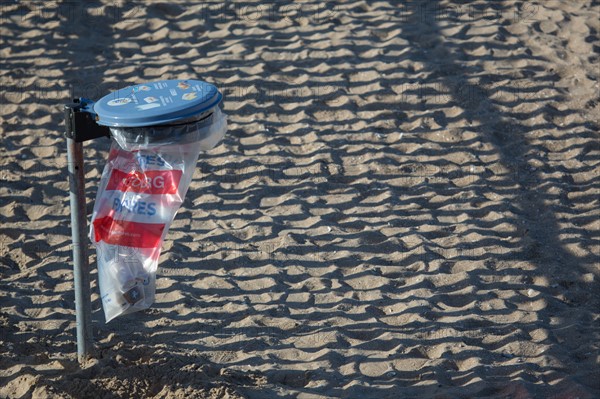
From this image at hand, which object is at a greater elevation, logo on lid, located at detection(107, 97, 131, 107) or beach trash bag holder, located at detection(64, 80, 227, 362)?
logo on lid, located at detection(107, 97, 131, 107)

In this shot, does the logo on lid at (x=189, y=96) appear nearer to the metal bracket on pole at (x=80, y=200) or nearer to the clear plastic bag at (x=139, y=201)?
the clear plastic bag at (x=139, y=201)

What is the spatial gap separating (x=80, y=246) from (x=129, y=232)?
0.32m

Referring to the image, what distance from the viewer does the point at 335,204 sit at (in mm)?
5246

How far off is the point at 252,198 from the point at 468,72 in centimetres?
211

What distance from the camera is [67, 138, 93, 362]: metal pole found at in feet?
11.7

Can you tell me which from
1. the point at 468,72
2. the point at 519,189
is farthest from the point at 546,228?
the point at 468,72

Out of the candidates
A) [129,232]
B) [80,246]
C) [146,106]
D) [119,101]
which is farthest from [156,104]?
[80,246]

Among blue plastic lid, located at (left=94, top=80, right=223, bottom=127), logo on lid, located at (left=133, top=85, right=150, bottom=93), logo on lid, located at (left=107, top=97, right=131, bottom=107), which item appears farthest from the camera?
logo on lid, located at (left=133, top=85, right=150, bottom=93)

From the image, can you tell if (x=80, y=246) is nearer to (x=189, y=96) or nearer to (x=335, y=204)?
(x=189, y=96)

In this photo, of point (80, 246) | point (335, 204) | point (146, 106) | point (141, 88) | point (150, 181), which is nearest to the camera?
point (146, 106)

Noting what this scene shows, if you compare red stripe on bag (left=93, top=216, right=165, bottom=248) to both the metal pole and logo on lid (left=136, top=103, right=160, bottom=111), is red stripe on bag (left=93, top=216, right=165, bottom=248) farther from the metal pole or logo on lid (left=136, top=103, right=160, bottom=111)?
logo on lid (left=136, top=103, right=160, bottom=111)

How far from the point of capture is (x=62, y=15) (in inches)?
272

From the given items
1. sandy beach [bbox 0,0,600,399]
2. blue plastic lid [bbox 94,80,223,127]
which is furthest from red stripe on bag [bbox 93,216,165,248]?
sandy beach [bbox 0,0,600,399]

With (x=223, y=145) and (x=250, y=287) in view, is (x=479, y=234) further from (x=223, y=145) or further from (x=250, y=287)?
(x=223, y=145)
